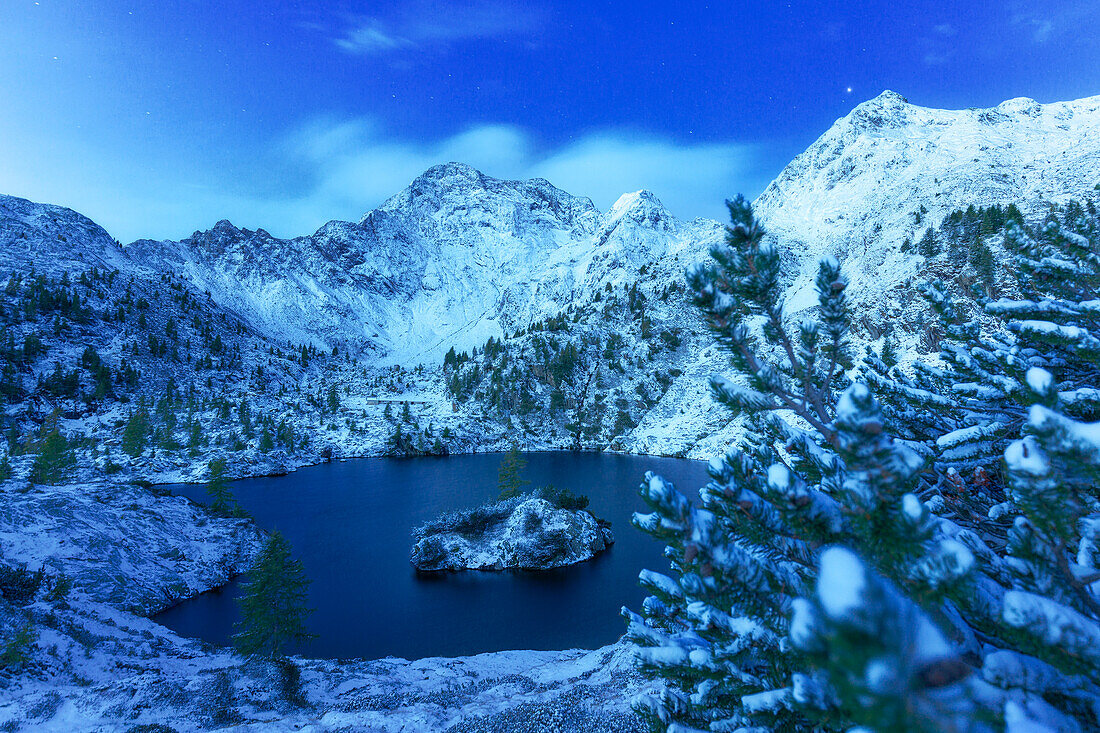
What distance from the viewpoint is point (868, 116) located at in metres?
146

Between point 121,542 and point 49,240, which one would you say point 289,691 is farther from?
point 49,240

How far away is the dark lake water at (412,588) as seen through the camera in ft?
82.8

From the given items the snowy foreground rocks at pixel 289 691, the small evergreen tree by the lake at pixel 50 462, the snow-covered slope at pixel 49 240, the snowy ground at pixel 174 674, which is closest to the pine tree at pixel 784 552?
the snowy ground at pixel 174 674

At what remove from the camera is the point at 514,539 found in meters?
35.7

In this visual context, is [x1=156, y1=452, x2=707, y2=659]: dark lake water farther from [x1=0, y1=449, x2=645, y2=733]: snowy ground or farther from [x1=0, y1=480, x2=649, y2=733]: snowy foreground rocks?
[x1=0, y1=449, x2=645, y2=733]: snowy ground

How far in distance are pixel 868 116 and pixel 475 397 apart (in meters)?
153

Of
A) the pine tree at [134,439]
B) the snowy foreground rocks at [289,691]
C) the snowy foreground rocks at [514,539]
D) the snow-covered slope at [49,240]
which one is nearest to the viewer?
the snowy foreground rocks at [289,691]

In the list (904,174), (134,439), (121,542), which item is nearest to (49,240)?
(134,439)

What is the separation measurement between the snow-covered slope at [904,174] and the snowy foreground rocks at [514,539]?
4736 centimetres

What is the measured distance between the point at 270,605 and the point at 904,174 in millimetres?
144254

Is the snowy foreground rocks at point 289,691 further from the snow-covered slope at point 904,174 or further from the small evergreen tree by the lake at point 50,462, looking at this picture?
the snow-covered slope at point 904,174

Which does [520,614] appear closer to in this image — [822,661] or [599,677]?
[599,677]

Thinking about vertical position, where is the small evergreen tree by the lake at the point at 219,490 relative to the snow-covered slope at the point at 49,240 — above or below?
below

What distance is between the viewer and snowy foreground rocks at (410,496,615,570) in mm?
34625
